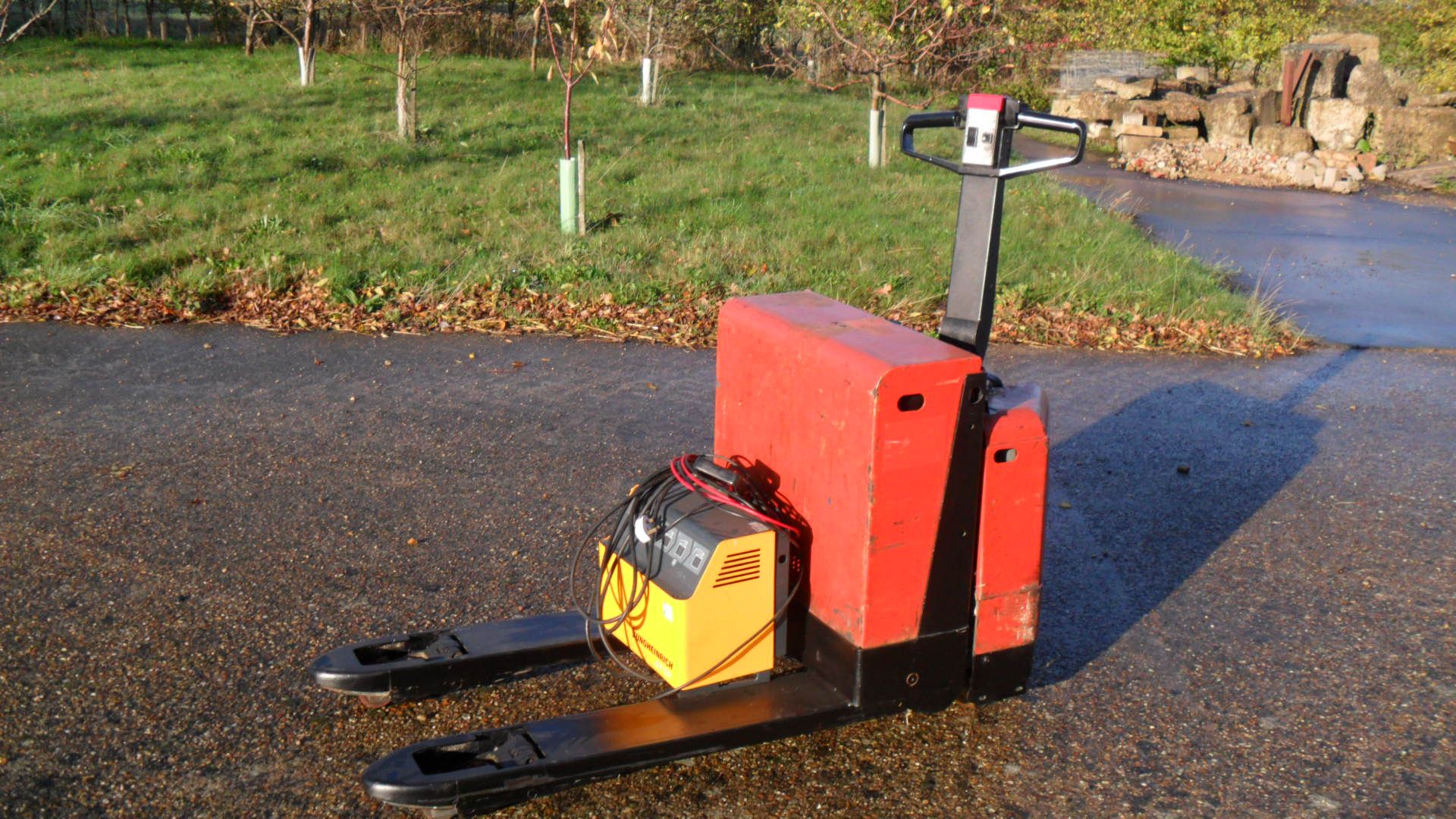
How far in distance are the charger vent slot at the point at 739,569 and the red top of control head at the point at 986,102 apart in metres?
1.43

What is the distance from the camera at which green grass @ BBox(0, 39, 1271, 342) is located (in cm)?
892

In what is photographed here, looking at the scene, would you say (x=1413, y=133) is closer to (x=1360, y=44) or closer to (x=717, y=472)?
(x=1360, y=44)

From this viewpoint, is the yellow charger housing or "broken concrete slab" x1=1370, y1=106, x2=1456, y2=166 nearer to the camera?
the yellow charger housing

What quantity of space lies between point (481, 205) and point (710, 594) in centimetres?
872

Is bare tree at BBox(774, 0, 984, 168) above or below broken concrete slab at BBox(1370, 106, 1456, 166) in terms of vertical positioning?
above

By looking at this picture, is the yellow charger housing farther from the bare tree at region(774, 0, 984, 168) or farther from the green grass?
the bare tree at region(774, 0, 984, 168)

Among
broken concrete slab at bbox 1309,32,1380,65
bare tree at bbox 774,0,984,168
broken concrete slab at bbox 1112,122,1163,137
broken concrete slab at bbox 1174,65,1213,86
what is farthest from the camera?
broken concrete slab at bbox 1174,65,1213,86

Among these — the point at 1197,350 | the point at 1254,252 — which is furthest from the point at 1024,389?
the point at 1254,252

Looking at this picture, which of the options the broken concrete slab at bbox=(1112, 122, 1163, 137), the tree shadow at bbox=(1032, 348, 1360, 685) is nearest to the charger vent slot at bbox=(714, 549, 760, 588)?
the tree shadow at bbox=(1032, 348, 1360, 685)

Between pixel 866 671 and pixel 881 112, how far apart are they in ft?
41.9

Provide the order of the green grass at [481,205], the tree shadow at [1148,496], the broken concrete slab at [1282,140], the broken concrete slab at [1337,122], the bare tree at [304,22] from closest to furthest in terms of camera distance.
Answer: the tree shadow at [1148,496] → the green grass at [481,205] → the bare tree at [304,22] → the broken concrete slab at [1282,140] → the broken concrete slab at [1337,122]

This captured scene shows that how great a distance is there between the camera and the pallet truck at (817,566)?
3246mm

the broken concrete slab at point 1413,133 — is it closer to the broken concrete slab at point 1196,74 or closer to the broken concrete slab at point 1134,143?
the broken concrete slab at point 1134,143

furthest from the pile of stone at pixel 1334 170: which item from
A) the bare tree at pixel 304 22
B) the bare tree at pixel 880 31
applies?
the bare tree at pixel 304 22
